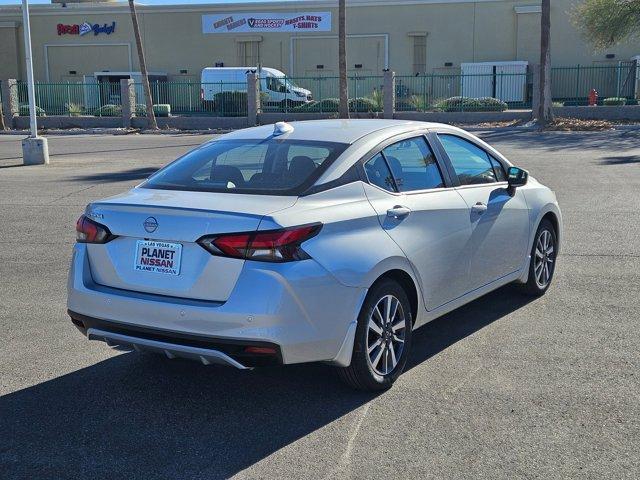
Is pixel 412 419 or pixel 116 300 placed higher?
pixel 116 300

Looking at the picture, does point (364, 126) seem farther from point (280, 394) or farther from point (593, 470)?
point (593, 470)

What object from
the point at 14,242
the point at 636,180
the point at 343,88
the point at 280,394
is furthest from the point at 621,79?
the point at 280,394

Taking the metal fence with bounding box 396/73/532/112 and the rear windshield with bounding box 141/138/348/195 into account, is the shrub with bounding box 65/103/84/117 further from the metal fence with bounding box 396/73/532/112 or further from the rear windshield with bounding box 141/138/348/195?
the rear windshield with bounding box 141/138/348/195

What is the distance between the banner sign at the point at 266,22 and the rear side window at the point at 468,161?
151 feet

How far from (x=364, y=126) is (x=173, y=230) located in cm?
188

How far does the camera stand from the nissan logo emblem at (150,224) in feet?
14.8

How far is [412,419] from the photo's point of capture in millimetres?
4594

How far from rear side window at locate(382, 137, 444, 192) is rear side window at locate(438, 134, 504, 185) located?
28 centimetres

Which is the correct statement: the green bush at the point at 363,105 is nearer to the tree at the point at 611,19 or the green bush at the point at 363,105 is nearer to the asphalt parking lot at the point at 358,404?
the tree at the point at 611,19

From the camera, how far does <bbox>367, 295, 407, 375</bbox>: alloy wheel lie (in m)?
4.89

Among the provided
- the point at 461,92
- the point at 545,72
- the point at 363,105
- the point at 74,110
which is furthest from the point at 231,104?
the point at 545,72

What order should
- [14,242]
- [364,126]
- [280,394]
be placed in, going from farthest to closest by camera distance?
[14,242] < [364,126] < [280,394]

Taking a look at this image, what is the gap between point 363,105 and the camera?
3678 cm

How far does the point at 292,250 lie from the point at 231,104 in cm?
3447
